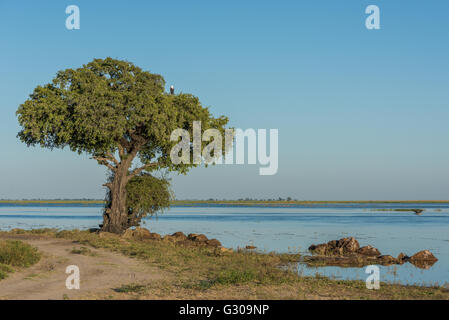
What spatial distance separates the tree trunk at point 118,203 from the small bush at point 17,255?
34.8 feet

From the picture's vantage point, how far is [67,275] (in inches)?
731

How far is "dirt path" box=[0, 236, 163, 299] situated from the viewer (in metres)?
15.1

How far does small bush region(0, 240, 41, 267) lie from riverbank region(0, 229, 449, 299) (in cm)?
51

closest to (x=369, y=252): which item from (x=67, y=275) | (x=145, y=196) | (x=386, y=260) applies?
(x=386, y=260)

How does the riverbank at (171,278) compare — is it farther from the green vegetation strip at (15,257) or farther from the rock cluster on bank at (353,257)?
the rock cluster on bank at (353,257)

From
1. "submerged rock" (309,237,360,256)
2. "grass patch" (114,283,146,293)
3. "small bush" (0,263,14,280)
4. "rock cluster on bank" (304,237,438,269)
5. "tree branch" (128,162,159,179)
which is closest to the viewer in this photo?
"grass patch" (114,283,146,293)

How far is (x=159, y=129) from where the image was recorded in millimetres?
30344

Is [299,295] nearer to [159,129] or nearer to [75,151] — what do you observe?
[159,129]

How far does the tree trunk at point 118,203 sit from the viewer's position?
32.7 meters

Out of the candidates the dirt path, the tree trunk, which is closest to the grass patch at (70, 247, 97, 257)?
the dirt path

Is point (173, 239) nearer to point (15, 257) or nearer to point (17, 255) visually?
point (17, 255)

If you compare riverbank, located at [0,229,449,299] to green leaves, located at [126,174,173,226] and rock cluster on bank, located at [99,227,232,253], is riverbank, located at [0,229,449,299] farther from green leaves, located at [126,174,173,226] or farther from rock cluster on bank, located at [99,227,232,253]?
green leaves, located at [126,174,173,226]

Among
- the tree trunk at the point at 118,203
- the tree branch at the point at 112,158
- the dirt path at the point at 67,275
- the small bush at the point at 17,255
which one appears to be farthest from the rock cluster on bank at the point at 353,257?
the tree branch at the point at 112,158

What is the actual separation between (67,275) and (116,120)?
1257 cm
